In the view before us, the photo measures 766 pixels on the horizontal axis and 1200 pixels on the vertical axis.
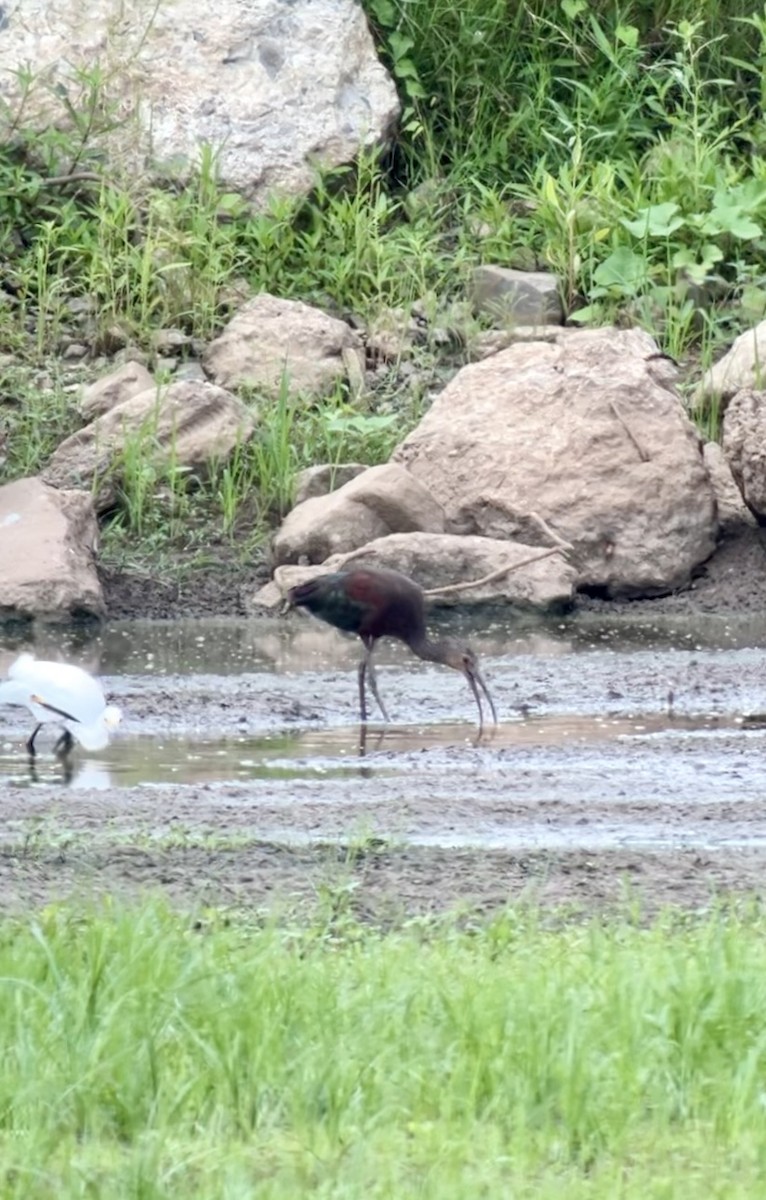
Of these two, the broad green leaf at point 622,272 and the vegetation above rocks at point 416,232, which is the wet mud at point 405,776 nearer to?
the vegetation above rocks at point 416,232

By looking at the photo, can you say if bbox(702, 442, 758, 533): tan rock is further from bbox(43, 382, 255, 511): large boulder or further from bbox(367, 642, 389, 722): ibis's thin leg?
bbox(367, 642, 389, 722): ibis's thin leg

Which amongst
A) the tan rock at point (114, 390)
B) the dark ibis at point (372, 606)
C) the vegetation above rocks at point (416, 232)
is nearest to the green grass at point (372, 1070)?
the dark ibis at point (372, 606)

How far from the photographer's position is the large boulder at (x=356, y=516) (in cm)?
1186

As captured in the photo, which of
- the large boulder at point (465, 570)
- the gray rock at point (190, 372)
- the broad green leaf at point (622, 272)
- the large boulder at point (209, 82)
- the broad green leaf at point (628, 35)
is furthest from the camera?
the broad green leaf at point (628, 35)

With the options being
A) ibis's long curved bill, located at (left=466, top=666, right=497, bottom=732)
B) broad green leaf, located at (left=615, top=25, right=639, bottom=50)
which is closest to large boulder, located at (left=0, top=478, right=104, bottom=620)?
ibis's long curved bill, located at (left=466, top=666, right=497, bottom=732)

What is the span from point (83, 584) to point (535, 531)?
8.18ft

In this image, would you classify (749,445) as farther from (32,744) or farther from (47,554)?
(32,744)

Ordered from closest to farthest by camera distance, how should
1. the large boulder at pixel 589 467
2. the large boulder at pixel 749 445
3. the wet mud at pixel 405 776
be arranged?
the wet mud at pixel 405 776
the large boulder at pixel 749 445
the large boulder at pixel 589 467

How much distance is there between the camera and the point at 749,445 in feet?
39.9

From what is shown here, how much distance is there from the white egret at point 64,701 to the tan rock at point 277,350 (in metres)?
5.07

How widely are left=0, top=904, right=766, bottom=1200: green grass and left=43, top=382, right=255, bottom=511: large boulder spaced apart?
8.07 m

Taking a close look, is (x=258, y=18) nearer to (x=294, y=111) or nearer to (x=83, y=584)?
(x=294, y=111)

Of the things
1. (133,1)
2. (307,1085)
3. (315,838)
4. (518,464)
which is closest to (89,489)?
(518,464)

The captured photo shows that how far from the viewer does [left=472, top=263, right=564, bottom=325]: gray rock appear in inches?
564
